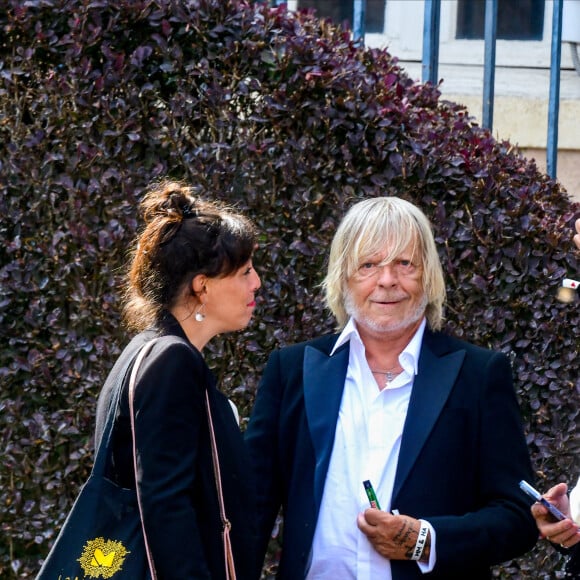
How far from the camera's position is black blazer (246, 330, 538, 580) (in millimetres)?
3148

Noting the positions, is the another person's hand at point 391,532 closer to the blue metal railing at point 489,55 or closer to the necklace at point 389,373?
the necklace at point 389,373

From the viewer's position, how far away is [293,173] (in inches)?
171

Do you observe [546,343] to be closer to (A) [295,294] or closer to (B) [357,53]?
(A) [295,294]

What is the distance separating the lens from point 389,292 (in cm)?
333

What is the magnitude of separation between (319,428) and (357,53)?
188cm

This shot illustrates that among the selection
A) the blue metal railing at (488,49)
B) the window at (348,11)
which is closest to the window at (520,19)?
the window at (348,11)

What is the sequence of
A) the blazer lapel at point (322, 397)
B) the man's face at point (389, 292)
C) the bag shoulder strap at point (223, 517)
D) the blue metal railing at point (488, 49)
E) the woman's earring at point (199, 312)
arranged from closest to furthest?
the bag shoulder strap at point (223, 517)
the woman's earring at point (199, 312)
the blazer lapel at point (322, 397)
the man's face at point (389, 292)
the blue metal railing at point (488, 49)

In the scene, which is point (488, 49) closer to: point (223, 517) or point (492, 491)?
point (492, 491)

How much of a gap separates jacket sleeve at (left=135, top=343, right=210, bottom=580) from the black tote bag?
0.04 metres

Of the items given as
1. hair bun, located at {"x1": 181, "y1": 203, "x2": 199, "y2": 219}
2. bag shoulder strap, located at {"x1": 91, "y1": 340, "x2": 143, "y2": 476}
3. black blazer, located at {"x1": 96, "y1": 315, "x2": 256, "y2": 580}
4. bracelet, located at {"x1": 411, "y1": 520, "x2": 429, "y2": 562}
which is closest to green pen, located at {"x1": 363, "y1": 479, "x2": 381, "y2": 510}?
bracelet, located at {"x1": 411, "y1": 520, "x2": 429, "y2": 562}

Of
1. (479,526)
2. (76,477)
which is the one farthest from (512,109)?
(479,526)

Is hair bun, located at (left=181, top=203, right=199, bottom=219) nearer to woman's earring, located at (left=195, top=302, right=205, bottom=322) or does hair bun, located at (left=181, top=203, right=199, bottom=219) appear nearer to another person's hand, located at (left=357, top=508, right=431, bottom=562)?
woman's earring, located at (left=195, top=302, right=205, bottom=322)

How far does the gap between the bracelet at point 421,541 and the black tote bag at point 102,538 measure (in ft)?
2.62

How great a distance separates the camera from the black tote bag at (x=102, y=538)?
8.68 feet
